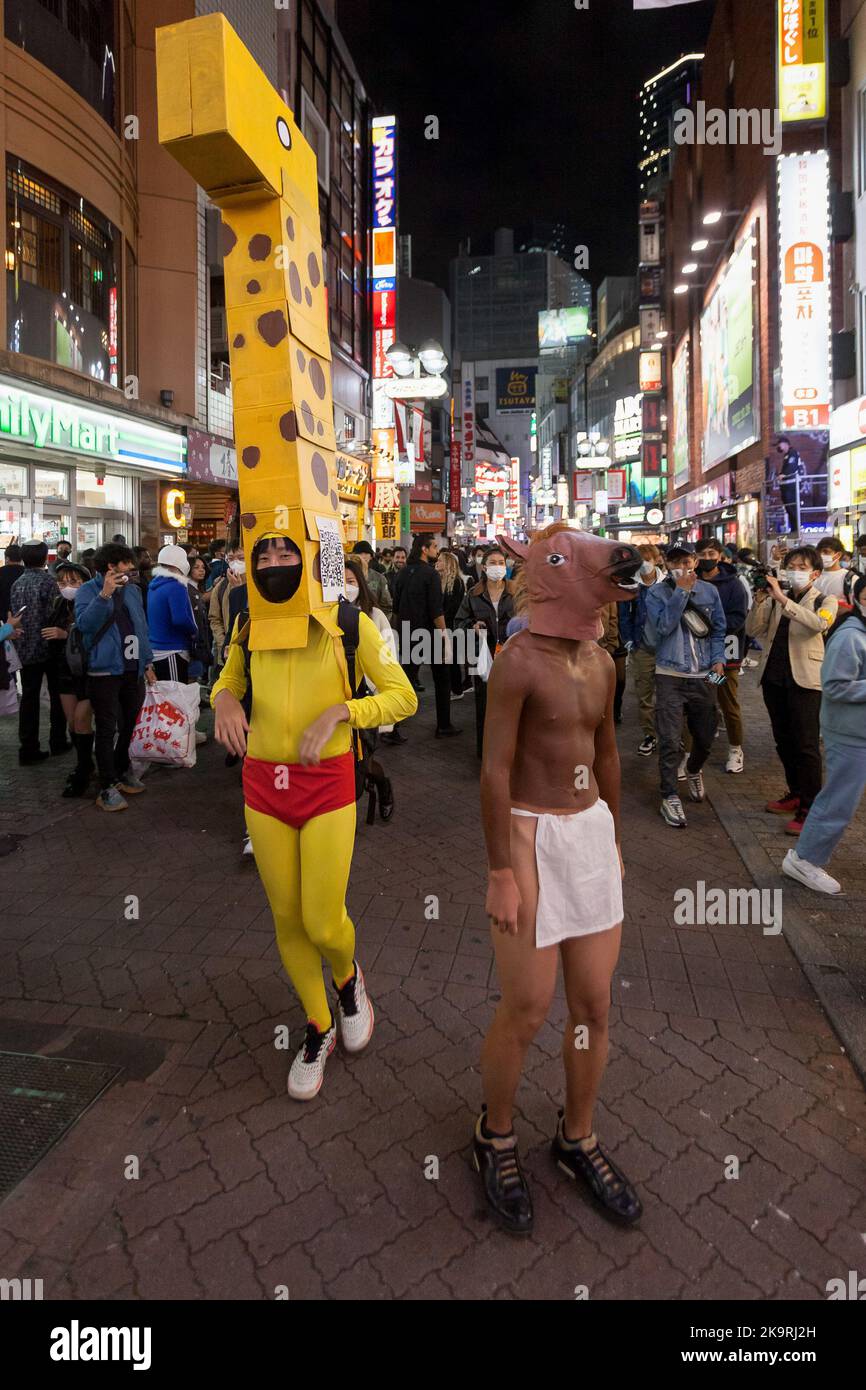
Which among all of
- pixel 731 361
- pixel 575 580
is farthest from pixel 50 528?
pixel 731 361

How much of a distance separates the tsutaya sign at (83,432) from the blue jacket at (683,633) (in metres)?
9.60

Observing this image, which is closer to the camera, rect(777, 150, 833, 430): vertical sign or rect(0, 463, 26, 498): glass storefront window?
rect(0, 463, 26, 498): glass storefront window

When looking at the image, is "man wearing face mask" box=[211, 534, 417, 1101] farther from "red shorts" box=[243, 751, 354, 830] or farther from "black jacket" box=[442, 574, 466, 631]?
"black jacket" box=[442, 574, 466, 631]

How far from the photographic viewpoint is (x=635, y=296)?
6894cm

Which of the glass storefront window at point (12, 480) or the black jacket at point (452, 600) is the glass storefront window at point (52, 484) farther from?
the black jacket at point (452, 600)

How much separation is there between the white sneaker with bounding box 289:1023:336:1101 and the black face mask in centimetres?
179

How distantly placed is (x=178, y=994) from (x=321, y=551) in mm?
2408

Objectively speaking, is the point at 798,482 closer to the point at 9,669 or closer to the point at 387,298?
the point at 387,298

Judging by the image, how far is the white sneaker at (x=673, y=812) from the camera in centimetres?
628

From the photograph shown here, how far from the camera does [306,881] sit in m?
2.99

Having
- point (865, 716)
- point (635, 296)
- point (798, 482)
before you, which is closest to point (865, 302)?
point (798, 482)

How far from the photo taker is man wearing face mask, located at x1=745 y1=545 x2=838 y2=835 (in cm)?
590

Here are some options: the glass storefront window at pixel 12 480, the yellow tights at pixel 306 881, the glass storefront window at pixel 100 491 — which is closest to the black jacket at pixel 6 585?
the glass storefront window at pixel 12 480

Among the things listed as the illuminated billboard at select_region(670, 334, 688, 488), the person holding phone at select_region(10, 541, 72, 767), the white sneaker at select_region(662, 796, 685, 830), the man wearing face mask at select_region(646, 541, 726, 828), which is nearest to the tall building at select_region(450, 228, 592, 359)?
the illuminated billboard at select_region(670, 334, 688, 488)
